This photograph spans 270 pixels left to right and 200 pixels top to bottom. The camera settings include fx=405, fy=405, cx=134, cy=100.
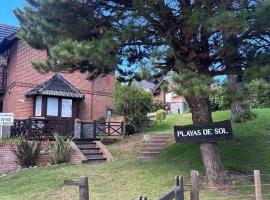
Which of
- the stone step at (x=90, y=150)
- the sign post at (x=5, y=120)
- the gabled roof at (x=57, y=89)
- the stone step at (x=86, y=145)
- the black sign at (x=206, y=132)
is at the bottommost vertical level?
the stone step at (x=90, y=150)

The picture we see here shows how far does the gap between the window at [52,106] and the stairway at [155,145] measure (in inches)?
293

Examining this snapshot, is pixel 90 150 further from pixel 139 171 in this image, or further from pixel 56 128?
pixel 139 171

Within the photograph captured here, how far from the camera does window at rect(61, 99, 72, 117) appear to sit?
25.2m

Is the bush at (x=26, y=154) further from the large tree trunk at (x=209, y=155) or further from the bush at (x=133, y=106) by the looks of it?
the large tree trunk at (x=209, y=155)

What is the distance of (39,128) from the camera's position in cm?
2011

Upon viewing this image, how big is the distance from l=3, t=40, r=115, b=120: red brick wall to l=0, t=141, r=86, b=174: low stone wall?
5781mm

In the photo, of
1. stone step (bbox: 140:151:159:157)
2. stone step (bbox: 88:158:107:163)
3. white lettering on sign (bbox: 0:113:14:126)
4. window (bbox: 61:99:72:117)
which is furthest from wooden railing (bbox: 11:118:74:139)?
stone step (bbox: 140:151:159:157)

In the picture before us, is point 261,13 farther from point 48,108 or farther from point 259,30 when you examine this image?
point 48,108

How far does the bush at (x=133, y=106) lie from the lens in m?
23.0

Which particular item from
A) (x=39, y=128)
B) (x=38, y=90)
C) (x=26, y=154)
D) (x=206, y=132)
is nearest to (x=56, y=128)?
(x=39, y=128)

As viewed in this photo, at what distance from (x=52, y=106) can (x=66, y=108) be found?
103 centimetres

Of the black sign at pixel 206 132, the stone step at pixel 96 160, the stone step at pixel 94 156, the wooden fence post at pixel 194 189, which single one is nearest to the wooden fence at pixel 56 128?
the stone step at pixel 94 156

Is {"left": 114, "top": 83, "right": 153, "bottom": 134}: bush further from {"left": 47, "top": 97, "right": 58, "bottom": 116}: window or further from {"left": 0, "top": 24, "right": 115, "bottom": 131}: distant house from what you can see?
{"left": 47, "top": 97, "right": 58, "bottom": 116}: window

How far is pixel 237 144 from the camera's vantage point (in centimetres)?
1634
